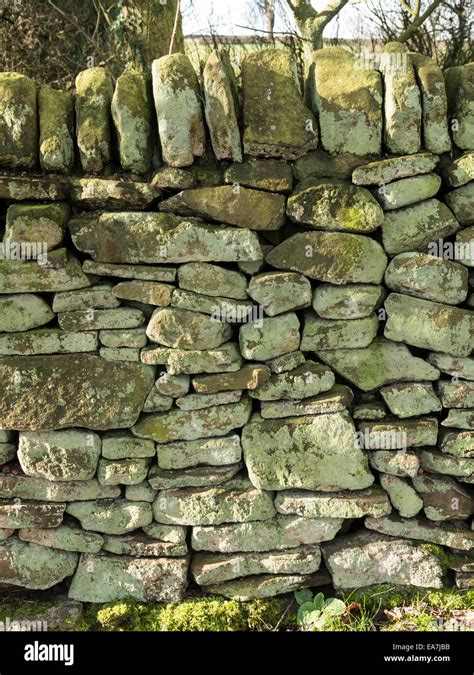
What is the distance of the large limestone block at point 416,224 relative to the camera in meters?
3.00

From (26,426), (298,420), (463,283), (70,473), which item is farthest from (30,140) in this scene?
(463,283)

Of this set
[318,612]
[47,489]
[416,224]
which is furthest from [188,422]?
[416,224]

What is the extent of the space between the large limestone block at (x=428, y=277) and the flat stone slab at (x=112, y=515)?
170cm

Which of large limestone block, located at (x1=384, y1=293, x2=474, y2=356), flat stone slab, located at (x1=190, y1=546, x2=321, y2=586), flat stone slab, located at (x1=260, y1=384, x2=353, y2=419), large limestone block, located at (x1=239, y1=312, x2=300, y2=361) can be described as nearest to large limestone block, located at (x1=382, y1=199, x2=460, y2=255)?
large limestone block, located at (x1=384, y1=293, x2=474, y2=356)

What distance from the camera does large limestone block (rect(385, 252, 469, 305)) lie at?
302 cm

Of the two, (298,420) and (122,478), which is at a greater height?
(298,420)

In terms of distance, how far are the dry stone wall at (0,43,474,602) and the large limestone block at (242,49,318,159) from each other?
0.04 ft

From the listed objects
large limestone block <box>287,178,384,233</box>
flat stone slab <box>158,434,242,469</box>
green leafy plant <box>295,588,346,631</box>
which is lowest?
green leafy plant <box>295,588,346,631</box>

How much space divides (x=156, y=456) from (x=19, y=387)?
761 millimetres

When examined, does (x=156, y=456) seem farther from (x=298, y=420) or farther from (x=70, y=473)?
(x=298, y=420)

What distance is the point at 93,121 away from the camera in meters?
2.93

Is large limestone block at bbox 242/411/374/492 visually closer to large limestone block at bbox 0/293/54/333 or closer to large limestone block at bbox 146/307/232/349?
large limestone block at bbox 146/307/232/349

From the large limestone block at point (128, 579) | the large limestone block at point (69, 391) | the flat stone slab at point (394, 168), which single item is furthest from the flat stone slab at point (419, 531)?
the flat stone slab at point (394, 168)

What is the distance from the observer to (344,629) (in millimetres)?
3049
